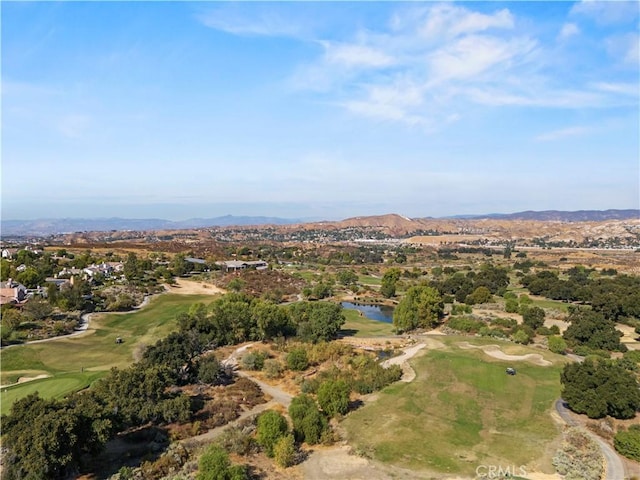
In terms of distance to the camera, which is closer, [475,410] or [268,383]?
[475,410]

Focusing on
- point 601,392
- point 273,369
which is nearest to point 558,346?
point 601,392

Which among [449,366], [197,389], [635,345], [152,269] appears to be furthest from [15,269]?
[635,345]

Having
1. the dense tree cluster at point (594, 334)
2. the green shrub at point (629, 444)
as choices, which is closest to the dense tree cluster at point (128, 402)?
the green shrub at point (629, 444)

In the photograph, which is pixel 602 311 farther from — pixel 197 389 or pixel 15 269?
pixel 15 269

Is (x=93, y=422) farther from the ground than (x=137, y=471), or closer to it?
farther from the ground

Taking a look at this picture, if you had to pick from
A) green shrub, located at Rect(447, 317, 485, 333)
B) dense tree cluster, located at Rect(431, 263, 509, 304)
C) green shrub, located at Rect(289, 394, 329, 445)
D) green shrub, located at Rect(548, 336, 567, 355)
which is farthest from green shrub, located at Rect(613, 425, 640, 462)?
dense tree cluster, located at Rect(431, 263, 509, 304)
